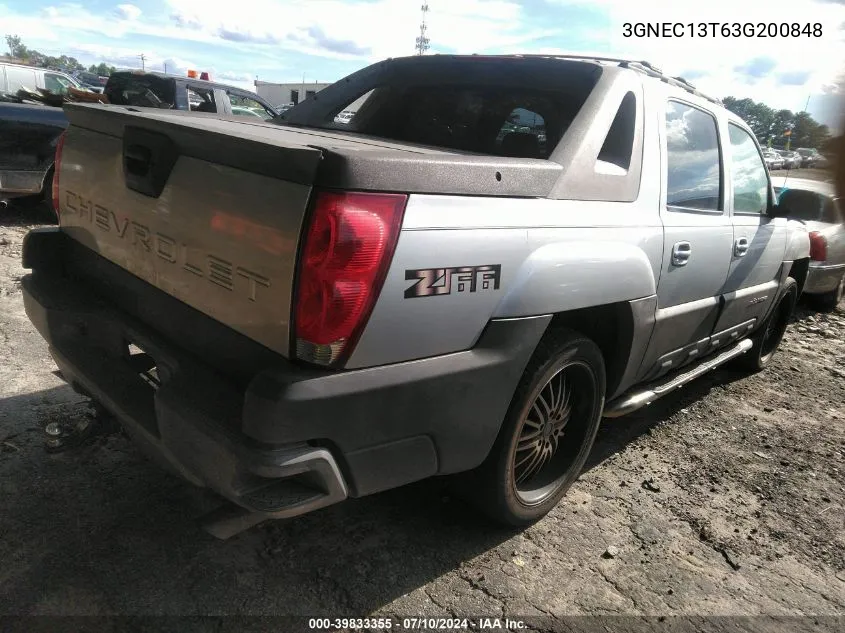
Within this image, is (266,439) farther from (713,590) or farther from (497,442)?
(713,590)

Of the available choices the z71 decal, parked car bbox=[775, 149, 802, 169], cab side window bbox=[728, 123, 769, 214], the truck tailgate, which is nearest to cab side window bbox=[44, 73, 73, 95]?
the truck tailgate

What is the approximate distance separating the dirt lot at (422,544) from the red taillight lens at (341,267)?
2.75ft

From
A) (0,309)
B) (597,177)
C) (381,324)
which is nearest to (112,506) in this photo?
(381,324)

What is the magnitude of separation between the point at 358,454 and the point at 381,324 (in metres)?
0.39

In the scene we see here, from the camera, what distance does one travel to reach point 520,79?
9.94ft

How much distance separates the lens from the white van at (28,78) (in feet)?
32.7

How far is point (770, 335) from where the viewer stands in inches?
211

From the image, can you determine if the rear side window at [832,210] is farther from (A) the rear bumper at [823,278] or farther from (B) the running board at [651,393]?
(A) the rear bumper at [823,278]

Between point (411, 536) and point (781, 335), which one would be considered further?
point (781, 335)

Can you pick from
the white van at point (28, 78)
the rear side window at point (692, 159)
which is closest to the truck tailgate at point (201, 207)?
the rear side window at point (692, 159)

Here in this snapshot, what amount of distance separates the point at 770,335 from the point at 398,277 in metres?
4.65

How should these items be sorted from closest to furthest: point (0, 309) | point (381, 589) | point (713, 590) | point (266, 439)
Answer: point (266, 439) < point (381, 589) < point (713, 590) < point (0, 309)

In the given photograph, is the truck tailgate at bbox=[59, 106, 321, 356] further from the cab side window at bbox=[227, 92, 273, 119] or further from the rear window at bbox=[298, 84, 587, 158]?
the cab side window at bbox=[227, 92, 273, 119]

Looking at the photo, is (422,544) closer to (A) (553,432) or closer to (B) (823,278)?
(A) (553,432)
